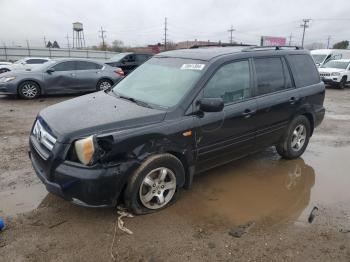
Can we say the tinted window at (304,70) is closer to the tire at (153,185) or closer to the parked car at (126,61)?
the tire at (153,185)

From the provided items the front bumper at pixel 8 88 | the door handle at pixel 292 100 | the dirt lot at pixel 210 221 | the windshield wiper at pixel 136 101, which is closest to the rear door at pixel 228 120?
the dirt lot at pixel 210 221

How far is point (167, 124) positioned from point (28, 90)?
9.14m

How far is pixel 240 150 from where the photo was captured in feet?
15.1

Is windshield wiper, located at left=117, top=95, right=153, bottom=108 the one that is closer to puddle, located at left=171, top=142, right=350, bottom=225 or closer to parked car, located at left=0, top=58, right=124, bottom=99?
puddle, located at left=171, top=142, right=350, bottom=225

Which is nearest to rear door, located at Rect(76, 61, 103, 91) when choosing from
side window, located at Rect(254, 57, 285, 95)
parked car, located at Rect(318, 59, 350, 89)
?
side window, located at Rect(254, 57, 285, 95)

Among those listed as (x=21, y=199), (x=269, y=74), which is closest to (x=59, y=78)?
(x=21, y=199)

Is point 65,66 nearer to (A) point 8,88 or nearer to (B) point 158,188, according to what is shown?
(A) point 8,88

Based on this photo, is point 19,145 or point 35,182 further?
point 19,145

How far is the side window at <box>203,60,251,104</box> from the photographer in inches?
161

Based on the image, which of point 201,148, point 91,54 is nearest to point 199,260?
point 201,148

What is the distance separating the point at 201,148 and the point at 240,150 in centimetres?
85

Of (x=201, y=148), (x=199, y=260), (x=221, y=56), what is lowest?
(x=199, y=260)

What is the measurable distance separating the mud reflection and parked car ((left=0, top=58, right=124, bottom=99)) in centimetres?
832

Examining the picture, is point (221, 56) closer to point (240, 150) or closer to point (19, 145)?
point (240, 150)
